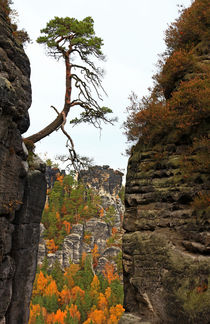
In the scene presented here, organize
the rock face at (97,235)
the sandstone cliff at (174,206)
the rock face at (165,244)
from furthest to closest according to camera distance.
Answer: the rock face at (97,235) → the sandstone cliff at (174,206) → the rock face at (165,244)

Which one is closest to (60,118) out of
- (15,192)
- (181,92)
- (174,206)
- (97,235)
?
(15,192)

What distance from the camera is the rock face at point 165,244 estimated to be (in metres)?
7.46

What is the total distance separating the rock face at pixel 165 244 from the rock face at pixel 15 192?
5.54 metres

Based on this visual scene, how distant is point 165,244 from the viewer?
8.48m

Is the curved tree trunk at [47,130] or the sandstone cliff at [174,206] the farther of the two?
the curved tree trunk at [47,130]

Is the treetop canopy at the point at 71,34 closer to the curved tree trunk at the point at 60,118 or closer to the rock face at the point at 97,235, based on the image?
the curved tree trunk at the point at 60,118

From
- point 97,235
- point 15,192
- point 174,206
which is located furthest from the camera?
point 97,235

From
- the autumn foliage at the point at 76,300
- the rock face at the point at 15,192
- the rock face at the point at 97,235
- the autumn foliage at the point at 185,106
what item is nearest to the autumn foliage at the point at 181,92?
the autumn foliage at the point at 185,106

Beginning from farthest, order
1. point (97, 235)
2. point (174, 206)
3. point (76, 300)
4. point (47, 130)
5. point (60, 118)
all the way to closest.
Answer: point (97, 235) < point (76, 300) < point (60, 118) < point (47, 130) < point (174, 206)

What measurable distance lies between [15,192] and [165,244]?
24.9ft

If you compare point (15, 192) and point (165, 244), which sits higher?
point (15, 192)

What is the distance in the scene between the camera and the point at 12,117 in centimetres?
1234

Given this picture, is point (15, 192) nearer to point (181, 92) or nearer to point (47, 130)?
point (47, 130)

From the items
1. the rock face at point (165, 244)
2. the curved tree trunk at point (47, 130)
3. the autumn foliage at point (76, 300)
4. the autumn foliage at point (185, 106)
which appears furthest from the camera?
the autumn foliage at point (76, 300)
